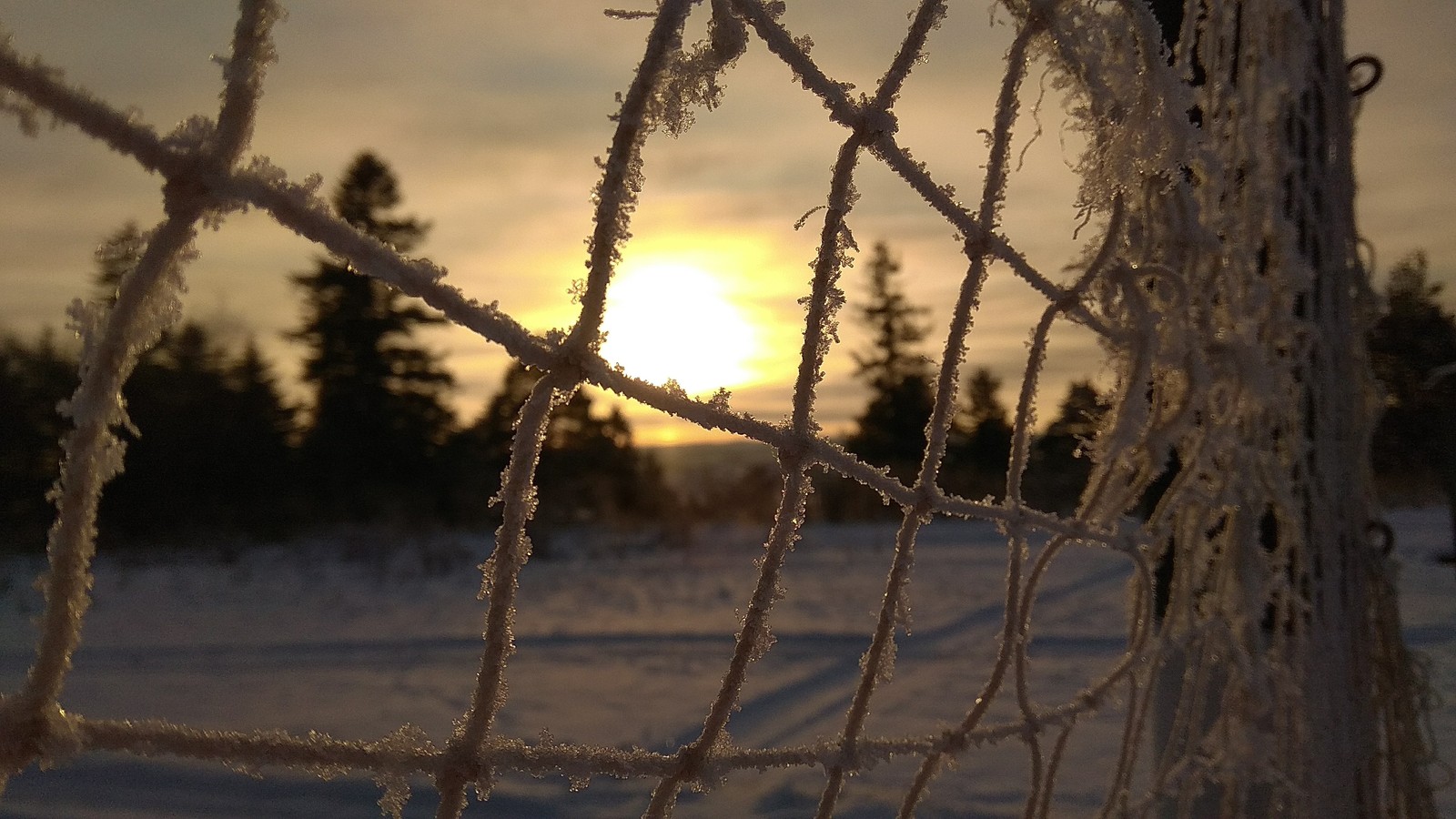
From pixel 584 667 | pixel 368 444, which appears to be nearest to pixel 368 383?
pixel 368 444

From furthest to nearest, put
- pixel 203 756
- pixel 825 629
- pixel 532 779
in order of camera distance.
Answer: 1. pixel 825 629
2. pixel 532 779
3. pixel 203 756

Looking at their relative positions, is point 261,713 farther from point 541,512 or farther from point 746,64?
point 541,512

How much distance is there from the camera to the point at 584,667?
107 inches

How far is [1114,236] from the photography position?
37.2 inches

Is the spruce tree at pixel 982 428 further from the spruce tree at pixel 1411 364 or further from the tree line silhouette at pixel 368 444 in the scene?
the spruce tree at pixel 1411 364

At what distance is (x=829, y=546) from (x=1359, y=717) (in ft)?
15.8

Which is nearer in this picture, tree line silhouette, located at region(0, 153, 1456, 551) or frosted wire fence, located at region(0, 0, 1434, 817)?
frosted wire fence, located at region(0, 0, 1434, 817)

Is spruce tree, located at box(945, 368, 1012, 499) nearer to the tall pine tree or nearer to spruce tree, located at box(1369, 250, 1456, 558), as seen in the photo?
spruce tree, located at box(1369, 250, 1456, 558)

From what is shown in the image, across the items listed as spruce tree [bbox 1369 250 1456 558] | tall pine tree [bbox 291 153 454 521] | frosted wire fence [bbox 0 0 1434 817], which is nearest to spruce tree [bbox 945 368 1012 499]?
spruce tree [bbox 1369 250 1456 558]

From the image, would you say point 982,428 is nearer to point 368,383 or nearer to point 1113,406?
point 368,383

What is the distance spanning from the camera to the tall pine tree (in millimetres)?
8945

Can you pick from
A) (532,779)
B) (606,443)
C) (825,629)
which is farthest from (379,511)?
(532,779)

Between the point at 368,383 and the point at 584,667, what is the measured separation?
742 centimetres

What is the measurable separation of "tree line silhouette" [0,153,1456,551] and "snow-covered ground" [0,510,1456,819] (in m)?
1.40
